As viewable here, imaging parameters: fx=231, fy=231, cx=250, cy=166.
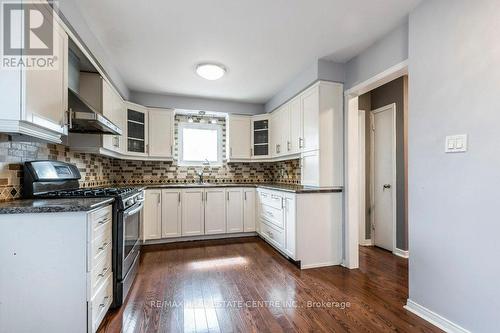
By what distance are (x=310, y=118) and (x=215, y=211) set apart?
6.84ft

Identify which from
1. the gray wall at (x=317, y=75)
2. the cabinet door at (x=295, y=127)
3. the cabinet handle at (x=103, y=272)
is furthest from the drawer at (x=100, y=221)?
the gray wall at (x=317, y=75)

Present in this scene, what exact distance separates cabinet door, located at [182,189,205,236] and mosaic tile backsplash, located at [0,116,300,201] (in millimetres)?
698

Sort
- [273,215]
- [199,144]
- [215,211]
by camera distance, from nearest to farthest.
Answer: [273,215] < [215,211] < [199,144]

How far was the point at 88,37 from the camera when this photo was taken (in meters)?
2.10

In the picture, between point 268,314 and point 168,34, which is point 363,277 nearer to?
point 268,314

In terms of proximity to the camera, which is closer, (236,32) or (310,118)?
(236,32)

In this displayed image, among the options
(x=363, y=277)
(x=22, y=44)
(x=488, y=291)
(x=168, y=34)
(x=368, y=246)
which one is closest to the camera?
(x=22, y=44)

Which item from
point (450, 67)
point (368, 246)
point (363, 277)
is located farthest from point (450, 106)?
point (368, 246)

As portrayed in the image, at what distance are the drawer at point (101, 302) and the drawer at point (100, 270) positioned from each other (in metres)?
0.04

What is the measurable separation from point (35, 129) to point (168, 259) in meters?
2.11

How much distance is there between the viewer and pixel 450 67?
63.8 inches

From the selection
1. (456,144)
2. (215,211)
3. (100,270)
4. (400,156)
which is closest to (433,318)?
(456,144)

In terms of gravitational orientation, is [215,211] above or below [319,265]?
above

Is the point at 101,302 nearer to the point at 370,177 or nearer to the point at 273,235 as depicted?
the point at 273,235
